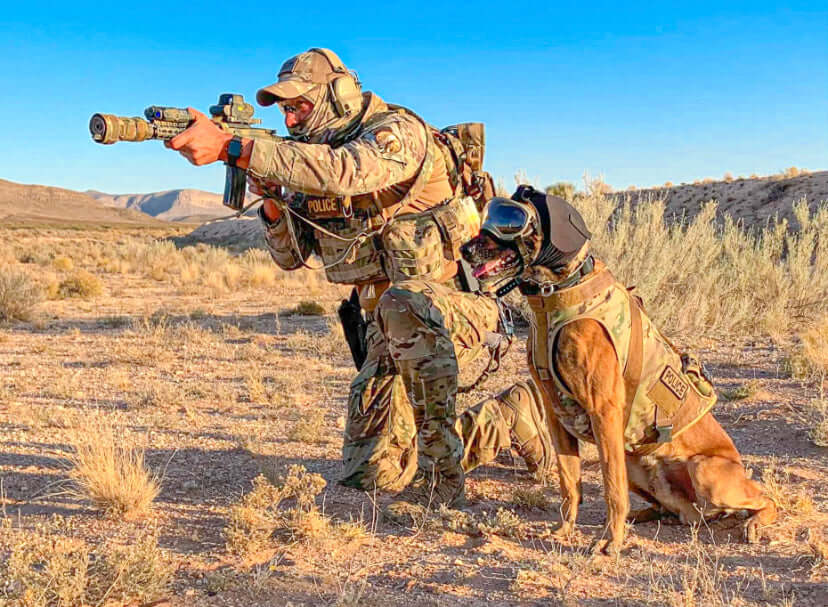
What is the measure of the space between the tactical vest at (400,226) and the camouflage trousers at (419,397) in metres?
0.18

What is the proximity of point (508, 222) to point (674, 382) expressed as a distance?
1.17 m

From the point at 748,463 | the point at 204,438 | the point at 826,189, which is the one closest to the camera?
the point at 748,463

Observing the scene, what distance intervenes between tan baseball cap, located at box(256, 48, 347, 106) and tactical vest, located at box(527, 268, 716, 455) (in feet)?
5.67

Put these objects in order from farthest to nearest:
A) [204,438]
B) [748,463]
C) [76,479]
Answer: [204,438]
[748,463]
[76,479]

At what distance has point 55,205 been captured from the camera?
119m

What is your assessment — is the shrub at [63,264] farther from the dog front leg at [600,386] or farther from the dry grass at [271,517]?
the dog front leg at [600,386]

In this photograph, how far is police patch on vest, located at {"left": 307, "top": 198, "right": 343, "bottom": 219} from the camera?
4070 mm

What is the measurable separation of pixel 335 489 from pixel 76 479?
4.64 feet

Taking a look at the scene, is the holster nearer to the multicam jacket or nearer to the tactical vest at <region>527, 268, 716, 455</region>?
the multicam jacket

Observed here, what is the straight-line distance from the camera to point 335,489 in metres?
4.33

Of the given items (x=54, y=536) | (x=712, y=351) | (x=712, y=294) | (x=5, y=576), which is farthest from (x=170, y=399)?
(x=712, y=294)

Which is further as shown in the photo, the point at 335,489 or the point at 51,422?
the point at 51,422

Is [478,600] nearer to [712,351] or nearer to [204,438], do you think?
[204,438]

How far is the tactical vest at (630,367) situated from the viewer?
3.16 metres
